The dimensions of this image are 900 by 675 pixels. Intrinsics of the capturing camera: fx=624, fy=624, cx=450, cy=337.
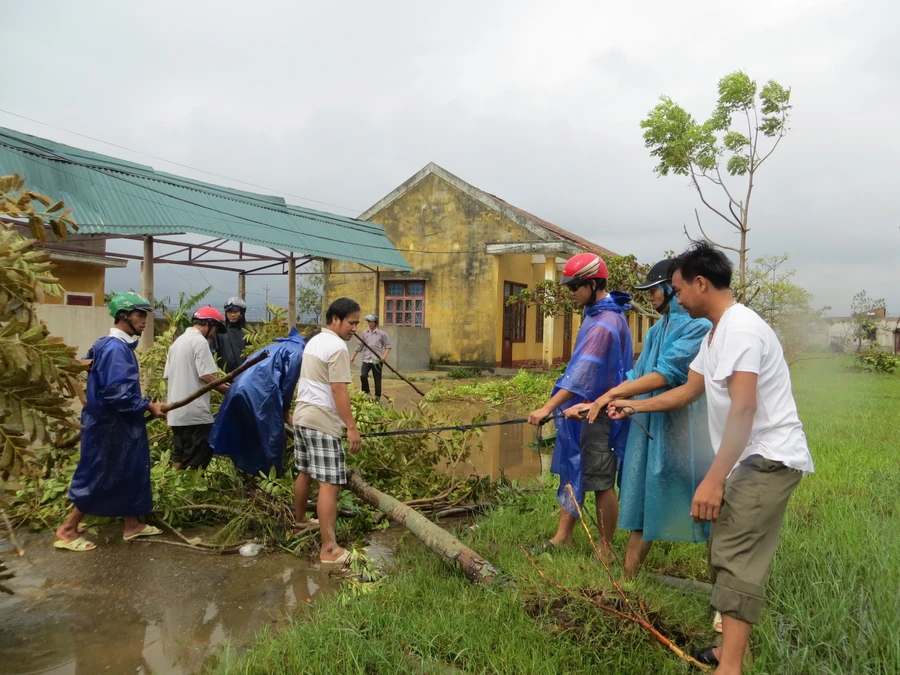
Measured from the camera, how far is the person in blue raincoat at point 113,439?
430cm

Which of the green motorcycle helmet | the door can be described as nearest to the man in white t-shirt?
the green motorcycle helmet

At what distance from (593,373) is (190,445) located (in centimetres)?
351

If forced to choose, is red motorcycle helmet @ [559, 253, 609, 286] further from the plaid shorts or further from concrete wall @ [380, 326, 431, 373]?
concrete wall @ [380, 326, 431, 373]

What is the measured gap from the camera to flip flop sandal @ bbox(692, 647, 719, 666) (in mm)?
2629

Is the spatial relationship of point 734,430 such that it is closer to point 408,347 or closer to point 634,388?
point 634,388

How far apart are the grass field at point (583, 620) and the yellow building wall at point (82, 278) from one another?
11.5 metres

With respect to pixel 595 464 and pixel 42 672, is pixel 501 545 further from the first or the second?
pixel 42 672

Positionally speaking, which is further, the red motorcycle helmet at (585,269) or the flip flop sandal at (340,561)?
the flip flop sandal at (340,561)

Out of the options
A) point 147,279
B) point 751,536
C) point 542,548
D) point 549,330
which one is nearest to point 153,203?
point 147,279

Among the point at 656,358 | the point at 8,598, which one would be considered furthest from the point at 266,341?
the point at 656,358

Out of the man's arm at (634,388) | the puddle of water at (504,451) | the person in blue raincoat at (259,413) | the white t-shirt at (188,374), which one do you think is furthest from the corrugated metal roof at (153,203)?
the man's arm at (634,388)

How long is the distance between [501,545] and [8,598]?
117 inches

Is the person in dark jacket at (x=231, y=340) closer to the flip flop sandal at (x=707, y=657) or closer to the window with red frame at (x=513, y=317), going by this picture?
the flip flop sandal at (x=707, y=657)

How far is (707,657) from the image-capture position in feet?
8.67
